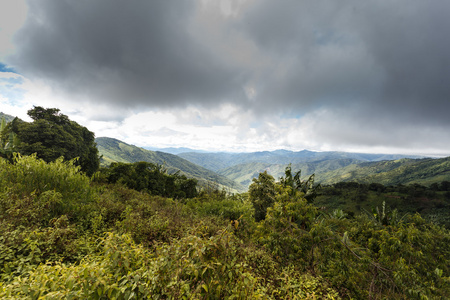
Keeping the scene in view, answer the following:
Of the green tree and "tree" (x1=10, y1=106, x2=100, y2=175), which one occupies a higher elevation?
"tree" (x1=10, y1=106, x2=100, y2=175)

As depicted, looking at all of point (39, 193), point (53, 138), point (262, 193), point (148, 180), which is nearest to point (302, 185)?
point (262, 193)

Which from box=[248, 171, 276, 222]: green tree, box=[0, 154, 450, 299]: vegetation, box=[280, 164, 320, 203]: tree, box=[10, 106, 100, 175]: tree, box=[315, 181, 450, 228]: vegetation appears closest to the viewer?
box=[0, 154, 450, 299]: vegetation

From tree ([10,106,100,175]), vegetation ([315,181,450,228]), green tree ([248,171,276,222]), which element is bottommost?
vegetation ([315,181,450,228])

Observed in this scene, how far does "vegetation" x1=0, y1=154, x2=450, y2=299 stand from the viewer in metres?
2.66

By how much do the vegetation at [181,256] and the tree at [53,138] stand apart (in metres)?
23.1

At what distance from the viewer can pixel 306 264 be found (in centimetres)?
614

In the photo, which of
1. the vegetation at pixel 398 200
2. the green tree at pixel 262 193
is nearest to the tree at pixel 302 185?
the green tree at pixel 262 193

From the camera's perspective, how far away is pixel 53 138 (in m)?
28.0

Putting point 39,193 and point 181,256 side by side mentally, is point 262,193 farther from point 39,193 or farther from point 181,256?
point 181,256

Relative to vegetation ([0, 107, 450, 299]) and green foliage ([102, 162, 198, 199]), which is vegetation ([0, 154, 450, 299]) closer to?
vegetation ([0, 107, 450, 299])

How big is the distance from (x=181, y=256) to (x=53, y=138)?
3787 cm

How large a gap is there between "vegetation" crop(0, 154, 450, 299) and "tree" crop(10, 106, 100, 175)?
75.8ft

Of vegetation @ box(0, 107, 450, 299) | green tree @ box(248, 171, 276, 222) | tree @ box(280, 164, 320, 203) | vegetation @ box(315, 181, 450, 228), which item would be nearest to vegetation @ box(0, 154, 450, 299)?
vegetation @ box(0, 107, 450, 299)

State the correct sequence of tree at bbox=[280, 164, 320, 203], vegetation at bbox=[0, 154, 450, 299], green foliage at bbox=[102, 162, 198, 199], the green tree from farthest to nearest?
green foliage at bbox=[102, 162, 198, 199]
the green tree
tree at bbox=[280, 164, 320, 203]
vegetation at bbox=[0, 154, 450, 299]
